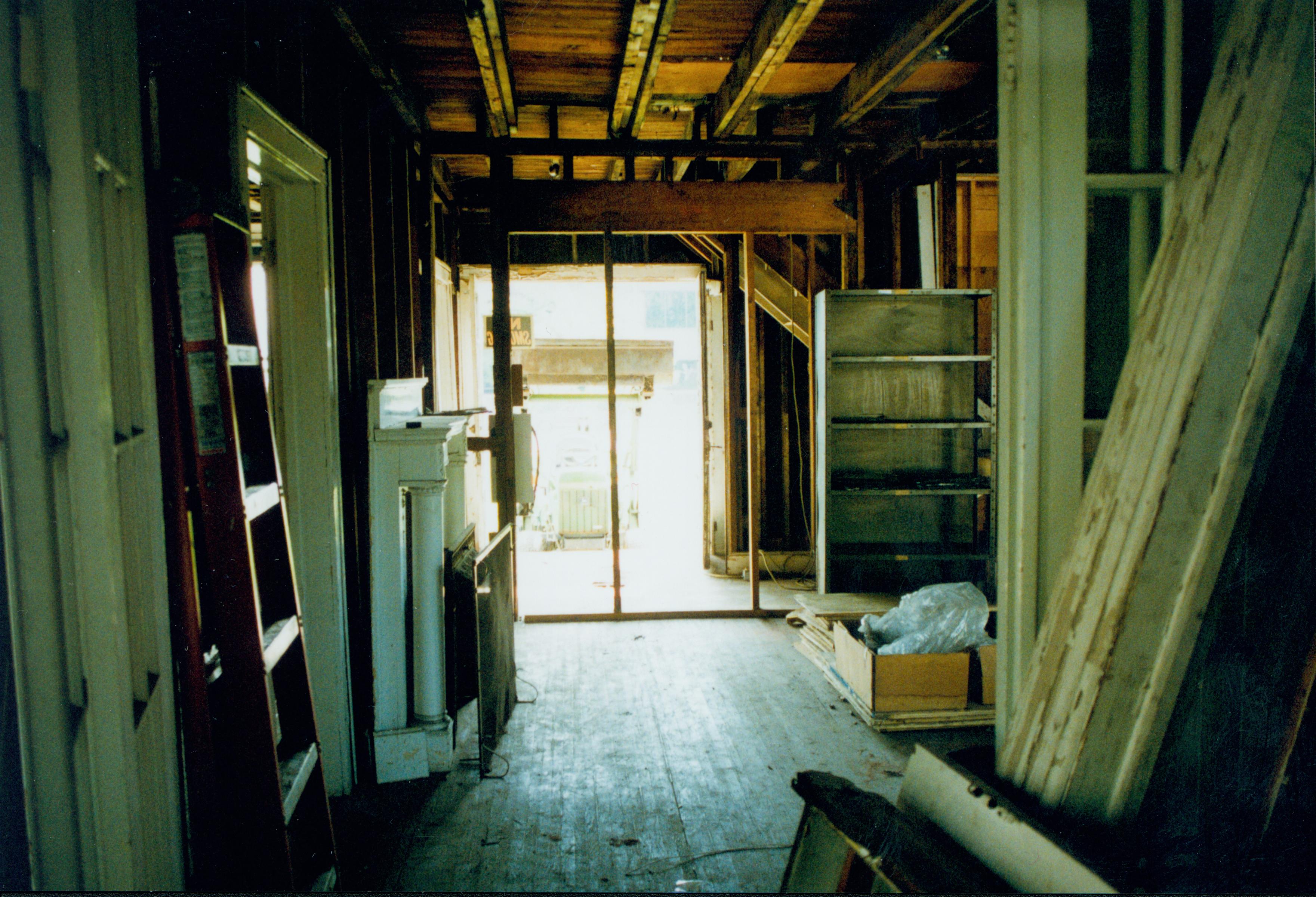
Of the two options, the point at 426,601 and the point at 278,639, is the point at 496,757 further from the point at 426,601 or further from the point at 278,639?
the point at 278,639

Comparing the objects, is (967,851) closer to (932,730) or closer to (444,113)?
(932,730)

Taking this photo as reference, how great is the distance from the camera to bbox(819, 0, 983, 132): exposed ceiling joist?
2.68 meters

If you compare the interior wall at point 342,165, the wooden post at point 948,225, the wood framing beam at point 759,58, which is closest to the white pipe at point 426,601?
the interior wall at point 342,165

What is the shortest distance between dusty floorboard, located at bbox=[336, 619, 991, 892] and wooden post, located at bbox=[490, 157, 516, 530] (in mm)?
976

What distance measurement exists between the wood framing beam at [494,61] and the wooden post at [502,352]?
0.28 metres

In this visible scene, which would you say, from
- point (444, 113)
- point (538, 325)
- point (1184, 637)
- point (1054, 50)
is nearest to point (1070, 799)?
point (1184, 637)

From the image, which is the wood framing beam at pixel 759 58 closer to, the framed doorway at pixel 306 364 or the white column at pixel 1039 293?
the white column at pixel 1039 293

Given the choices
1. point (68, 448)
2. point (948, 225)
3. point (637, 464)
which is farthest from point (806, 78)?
point (637, 464)

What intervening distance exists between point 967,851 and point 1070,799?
0.20 meters

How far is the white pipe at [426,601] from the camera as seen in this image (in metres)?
2.69

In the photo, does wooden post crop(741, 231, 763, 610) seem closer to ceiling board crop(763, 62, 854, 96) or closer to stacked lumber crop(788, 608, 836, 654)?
stacked lumber crop(788, 608, 836, 654)

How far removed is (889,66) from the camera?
3186 millimetres

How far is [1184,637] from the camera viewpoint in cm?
126

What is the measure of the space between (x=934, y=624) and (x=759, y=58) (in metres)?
2.53
